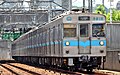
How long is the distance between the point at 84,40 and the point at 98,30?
840 millimetres

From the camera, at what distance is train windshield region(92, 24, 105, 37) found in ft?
67.0

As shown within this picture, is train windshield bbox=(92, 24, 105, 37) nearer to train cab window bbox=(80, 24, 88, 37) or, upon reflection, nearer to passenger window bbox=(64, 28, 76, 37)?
train cab window bbox=(80, 24, 88, 37)

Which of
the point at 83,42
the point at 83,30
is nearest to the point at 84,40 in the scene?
the point at 83,42

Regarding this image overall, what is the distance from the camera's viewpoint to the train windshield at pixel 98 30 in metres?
20.4

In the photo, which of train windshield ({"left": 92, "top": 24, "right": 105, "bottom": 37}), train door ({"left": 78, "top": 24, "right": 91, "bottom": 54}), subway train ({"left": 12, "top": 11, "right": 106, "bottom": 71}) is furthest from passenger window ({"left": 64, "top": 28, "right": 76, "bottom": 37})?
train windshield ({"left": 92, "top": 24, "right": 105, "bottom": 37})

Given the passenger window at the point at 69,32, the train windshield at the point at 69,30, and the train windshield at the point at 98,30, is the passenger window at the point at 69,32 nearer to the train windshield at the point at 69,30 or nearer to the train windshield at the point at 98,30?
the train windshield at the point at 69,30

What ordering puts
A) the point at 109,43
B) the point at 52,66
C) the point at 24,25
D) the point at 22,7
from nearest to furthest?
the point at 52,66 → the point at 109,43 → the point at 22,7 → the point at 24,25

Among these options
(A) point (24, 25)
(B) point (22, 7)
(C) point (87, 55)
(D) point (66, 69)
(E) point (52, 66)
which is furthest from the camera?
(A) point (24, 25)

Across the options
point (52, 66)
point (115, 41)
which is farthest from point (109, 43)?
point (52, 66)

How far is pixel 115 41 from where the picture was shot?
98.1 feet

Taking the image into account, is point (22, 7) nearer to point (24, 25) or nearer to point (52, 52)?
point (24, 25)

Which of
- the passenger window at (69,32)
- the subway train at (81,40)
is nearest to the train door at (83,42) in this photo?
the subway train at (81,40)

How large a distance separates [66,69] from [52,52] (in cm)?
124

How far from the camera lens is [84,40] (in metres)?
20.3
